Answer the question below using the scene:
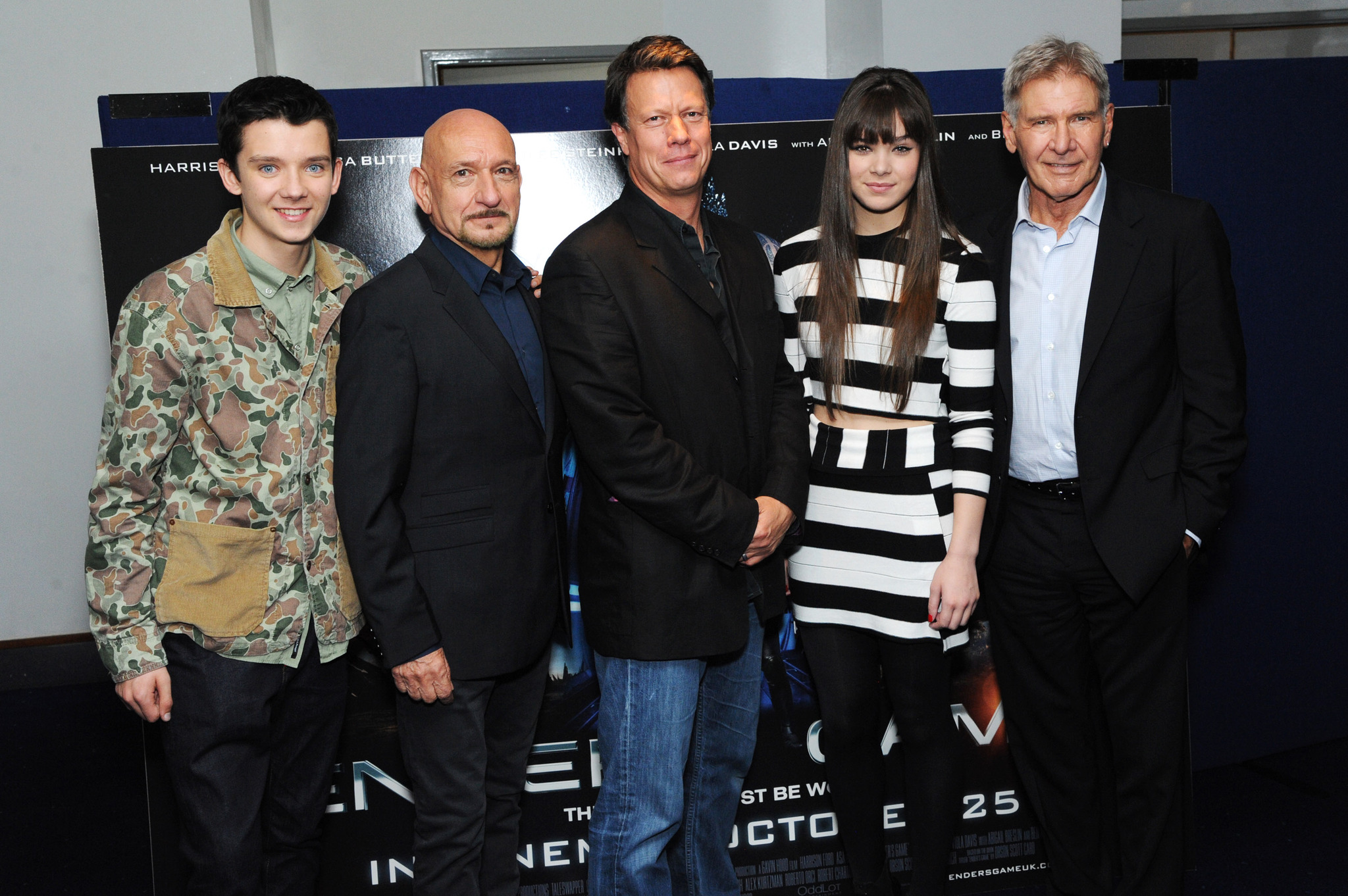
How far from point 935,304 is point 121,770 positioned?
136 inches

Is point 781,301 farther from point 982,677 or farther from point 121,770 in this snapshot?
point 121,770

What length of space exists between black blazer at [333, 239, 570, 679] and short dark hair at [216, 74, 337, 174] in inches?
12.8

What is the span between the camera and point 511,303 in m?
1.99

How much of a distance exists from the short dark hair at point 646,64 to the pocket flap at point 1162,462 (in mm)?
1168

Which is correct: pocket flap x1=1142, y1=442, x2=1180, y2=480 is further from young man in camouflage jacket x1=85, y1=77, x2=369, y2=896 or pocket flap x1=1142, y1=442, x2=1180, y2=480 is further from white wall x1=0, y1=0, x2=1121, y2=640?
white wall x1=0, y1=0, x2=1121, y2=640

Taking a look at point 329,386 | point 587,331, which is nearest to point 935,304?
point 587,331

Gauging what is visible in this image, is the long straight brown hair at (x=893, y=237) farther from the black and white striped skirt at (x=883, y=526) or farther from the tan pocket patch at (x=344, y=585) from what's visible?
the tan pocket patch at (x=344, y=585)

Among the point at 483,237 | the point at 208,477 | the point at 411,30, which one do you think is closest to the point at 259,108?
the point at 483,237

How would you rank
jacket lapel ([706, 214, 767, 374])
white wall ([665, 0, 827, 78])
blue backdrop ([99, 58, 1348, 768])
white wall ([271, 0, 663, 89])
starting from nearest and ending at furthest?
jacket lapel ([706, 214, 767, 374]), blue backdrop ([99, 58, 1348, 768]), white wall ([665, 0, 827, 78]), white wall ([271, 0, 663, 89])

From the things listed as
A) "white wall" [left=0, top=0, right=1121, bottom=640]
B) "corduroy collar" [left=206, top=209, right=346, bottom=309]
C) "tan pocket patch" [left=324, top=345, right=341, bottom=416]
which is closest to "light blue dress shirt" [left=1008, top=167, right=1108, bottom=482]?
"tan pocket patch" [left=324, top=345, right=341, bottom=416]

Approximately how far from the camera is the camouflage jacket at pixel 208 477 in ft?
5.70

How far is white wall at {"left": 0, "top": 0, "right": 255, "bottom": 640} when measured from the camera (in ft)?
14.4

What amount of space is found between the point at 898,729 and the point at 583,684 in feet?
2.72

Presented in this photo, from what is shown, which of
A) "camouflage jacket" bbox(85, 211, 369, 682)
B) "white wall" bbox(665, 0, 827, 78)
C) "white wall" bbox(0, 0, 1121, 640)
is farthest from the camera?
"white wall" bbox(0, 0, 1121, 640)
